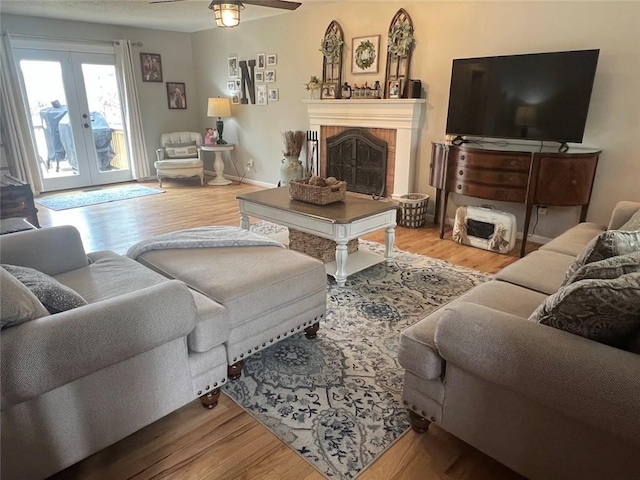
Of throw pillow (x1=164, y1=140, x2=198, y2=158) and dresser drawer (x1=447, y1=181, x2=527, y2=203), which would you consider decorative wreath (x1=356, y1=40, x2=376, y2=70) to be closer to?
dresser drawer (x1=447, y1=181, x2=527, y2=203)

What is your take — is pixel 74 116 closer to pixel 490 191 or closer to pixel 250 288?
pixel 250 288

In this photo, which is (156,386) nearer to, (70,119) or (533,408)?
(533,408)

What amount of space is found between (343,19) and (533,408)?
491 cm

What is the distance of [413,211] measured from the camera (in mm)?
4414

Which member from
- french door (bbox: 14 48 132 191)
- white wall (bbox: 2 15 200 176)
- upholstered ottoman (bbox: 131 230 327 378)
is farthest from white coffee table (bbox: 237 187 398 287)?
white wall (bbox: 2 15 200 176)

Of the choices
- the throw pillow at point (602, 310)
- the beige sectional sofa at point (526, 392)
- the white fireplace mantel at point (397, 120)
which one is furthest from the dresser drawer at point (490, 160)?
the throw pillow at point (602, 310)

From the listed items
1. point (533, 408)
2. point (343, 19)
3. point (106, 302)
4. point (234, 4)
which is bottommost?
point (533, 408)

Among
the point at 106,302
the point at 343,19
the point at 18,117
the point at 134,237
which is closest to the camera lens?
the point at 106,302

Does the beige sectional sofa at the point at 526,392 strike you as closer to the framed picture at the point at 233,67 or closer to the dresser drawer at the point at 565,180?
the dresser drawer at the point at 565,180

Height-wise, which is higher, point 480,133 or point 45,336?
point 480,133

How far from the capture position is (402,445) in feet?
5.35

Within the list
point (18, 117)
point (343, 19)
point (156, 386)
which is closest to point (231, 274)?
point (156, 386)

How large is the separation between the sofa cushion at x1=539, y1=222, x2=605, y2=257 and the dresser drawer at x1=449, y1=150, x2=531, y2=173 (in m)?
0.81

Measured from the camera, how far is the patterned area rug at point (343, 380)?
5.38ft
